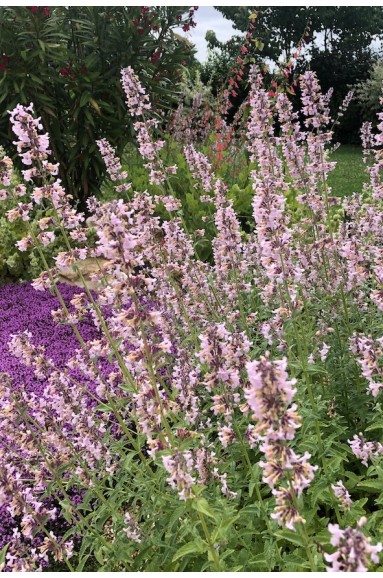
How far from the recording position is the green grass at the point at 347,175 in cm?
1422

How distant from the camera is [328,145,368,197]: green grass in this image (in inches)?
560

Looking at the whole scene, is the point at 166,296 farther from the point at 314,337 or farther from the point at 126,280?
the point at 126,280

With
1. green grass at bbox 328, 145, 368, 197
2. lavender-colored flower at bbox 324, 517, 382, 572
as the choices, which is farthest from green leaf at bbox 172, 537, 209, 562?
green grass at bbox 328, 145, 368, 197

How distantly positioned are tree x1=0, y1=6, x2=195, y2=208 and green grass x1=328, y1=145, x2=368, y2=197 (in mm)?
5539

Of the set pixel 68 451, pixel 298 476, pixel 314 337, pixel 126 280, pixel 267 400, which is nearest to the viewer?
pixel 267 400

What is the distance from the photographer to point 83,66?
28.3 feet

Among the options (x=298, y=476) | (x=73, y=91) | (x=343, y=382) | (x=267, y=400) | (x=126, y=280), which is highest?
(x=73, y=91)

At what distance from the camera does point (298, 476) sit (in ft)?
5.98

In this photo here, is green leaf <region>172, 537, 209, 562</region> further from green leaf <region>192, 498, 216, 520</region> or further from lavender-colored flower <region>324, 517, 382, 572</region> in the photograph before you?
lavender-colored flower <region>324, 517, 382, 572</region>

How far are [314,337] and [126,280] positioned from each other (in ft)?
6.15

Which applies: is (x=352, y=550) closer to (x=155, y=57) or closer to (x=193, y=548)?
(x=193, y=548)

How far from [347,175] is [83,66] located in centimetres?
930

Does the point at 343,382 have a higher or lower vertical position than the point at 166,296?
lower

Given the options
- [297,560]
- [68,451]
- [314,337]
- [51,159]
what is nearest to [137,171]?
[51,159]
